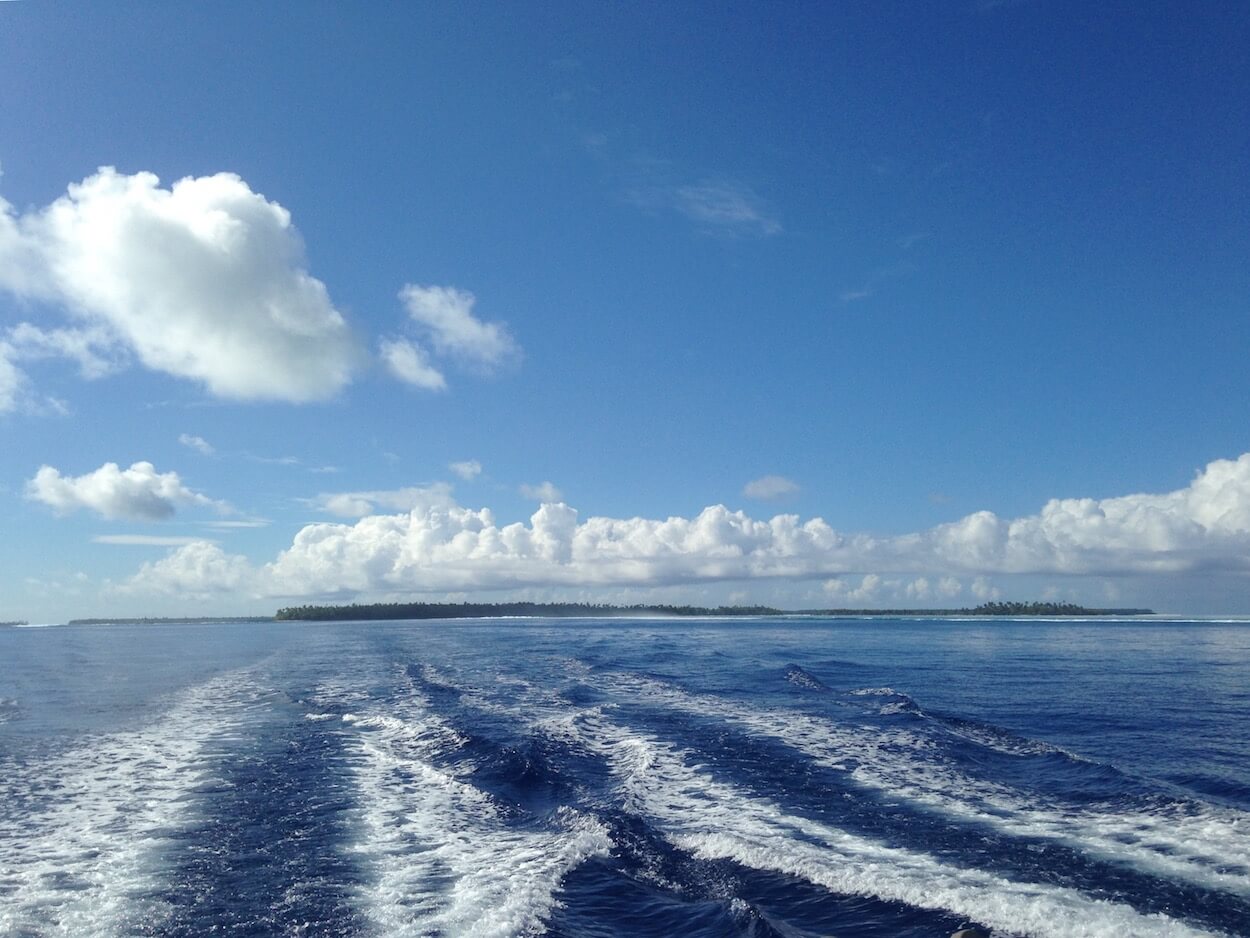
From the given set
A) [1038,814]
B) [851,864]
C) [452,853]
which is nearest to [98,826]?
[452,853]

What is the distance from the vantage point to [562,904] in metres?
12.4

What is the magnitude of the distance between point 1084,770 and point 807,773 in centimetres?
729

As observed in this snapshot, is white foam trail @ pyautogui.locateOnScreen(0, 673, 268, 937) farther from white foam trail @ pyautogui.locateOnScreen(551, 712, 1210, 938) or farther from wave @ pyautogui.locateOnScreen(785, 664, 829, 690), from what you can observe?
wave @ pyautogui.locateOnScreen(785, 664, 829, 690)

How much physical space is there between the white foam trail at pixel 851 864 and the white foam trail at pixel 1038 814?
8.51 feet

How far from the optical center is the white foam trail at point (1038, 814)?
13.5 meters

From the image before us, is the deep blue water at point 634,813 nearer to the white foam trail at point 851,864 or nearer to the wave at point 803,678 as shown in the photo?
the white foam trail at point 851,864

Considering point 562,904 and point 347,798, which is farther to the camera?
point 347,798

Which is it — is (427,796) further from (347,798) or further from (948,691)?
(948,691)

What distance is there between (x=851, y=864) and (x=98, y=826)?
16.1m

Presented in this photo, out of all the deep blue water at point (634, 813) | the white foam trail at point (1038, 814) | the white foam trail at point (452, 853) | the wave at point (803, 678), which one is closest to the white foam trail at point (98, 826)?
the deep blue water at point (634, 813)

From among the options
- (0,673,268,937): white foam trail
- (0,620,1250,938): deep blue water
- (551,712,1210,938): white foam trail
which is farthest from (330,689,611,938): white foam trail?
(0,673,268,937): white foam trail

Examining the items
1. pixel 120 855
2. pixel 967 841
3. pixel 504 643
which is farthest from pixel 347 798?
pixel 504 643

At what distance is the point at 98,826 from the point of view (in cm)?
1645

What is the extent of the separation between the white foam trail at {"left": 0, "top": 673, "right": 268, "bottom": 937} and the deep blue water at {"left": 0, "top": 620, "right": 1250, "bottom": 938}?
0.27ft
